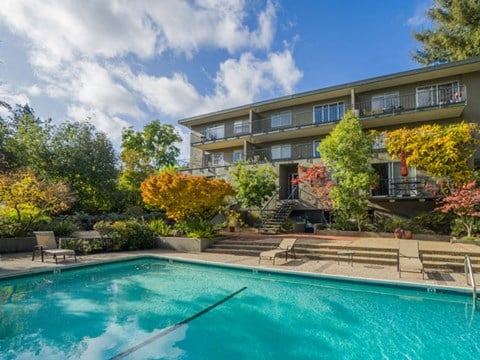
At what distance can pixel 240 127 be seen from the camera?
1031 inches

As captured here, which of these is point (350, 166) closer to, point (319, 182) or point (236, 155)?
point (319, 182)

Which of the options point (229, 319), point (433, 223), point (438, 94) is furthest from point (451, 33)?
point (229, 319)

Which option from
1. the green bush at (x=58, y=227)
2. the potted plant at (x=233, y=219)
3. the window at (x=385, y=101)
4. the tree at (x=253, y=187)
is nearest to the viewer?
the green bush at (x=58, y=227)

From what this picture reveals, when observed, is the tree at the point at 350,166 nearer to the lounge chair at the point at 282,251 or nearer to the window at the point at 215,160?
the lounge chair at the point at 282,251

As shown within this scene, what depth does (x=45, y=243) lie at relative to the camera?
1191cm

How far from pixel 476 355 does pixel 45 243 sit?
14020 mm

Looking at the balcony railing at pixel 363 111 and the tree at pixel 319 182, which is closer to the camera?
the balcony railing at pixel 363 111

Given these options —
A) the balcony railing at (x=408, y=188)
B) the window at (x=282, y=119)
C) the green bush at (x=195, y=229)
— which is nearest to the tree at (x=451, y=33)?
the balcony railing at (x=408, y=188)

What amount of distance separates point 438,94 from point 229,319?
64.0ft

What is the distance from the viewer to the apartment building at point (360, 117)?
685 inches

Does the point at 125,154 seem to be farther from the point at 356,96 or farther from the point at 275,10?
the point at 356,96

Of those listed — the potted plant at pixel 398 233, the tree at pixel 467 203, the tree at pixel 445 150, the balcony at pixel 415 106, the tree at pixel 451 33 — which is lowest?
the potted plant at pixel 398 233

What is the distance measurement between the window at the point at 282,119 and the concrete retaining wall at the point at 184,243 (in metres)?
13.2

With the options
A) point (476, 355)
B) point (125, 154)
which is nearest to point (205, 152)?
point (125, 154)
